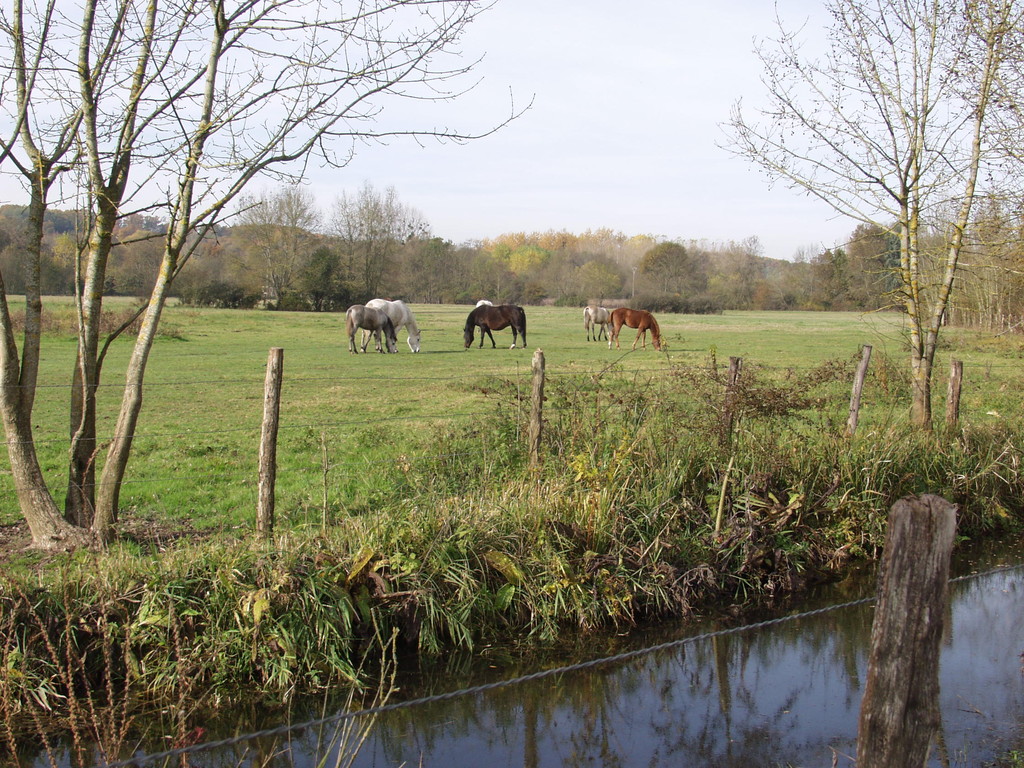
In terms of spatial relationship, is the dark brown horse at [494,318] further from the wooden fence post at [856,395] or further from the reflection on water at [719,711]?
the reflection on water at [719,711]

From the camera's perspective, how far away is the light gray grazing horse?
29.0 metres

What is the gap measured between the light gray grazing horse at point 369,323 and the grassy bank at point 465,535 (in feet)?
54.8

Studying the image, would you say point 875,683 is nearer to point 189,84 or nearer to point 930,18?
point 189,84

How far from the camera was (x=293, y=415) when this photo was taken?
563 inches

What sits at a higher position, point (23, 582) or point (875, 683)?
point (875, 683)

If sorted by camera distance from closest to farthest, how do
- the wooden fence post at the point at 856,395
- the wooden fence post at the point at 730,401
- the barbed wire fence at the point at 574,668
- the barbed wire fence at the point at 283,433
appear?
the barbed wire fence at the point at 574,668 < the wooden fence post at the point at 730,401 < the barbed wire fence at the point at 283,433 < the wooden fence post at the point at 856,395

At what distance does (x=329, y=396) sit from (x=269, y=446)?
34.9ft

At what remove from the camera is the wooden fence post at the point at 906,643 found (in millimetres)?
2854

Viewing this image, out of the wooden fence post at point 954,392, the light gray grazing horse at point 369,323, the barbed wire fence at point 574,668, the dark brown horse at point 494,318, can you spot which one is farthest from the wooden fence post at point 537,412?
the dark brown horse at point 494,318

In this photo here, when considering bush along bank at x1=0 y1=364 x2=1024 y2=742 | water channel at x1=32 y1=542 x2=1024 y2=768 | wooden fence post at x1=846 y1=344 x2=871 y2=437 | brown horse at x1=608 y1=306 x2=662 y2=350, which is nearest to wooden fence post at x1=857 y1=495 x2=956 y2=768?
water channel at x1=32 y1=542 x2=1024 y2=768

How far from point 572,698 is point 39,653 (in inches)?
129

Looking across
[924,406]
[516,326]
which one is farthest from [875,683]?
[516,326]

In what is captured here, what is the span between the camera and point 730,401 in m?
8.38

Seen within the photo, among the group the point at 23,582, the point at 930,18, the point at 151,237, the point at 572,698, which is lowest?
the point at 572,698
